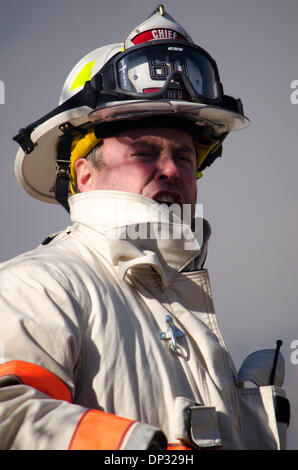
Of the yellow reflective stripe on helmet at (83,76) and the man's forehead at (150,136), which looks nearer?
the man's forehead at (150,136)

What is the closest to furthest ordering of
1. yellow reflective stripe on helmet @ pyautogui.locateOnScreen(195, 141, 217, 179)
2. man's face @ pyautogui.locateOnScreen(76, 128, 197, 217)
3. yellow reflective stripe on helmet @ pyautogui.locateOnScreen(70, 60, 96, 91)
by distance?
man's face @ pyautogui.locateOnScreen(76, 128, 197, 217)
yellow reflective stripe on helmet @ pyautogui.locateOnScreen(70, 60, 96, 91)
yellow reflective stripe on helmet @ pyautogui.locateOnScreen(195, 141, 217, 179)

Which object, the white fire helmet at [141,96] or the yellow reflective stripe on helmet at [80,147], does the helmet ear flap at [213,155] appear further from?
the yellow reflective stripe on helmet at [80,147]

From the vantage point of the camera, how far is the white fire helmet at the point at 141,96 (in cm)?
418

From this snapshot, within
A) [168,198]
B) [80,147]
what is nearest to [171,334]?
[168,198]

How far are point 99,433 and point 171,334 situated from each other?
3.28 ft

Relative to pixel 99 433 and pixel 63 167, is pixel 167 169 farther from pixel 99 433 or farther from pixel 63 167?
pixel 99 433

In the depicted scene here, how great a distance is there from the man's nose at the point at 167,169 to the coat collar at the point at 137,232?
0.30 m

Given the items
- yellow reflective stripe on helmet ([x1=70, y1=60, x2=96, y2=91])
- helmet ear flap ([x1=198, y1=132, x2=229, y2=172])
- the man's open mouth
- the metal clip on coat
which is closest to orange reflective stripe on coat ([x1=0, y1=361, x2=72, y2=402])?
the metal clip on coat

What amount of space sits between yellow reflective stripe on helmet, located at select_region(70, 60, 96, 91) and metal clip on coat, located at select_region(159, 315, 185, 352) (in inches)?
72.7

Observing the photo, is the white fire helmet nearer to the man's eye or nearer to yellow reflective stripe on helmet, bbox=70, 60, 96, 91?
yellow reflective stripe on helmet, bbox=70, 60, 96, 91

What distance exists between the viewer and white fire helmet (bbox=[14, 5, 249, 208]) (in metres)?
4.18

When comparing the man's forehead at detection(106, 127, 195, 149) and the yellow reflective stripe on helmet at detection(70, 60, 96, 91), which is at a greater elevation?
the yellow reflective stripe on helmet at detection(70, 60, 96, 91)

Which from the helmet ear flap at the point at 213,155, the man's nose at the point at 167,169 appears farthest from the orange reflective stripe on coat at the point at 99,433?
the helmet ear flap at the point at 213,155
